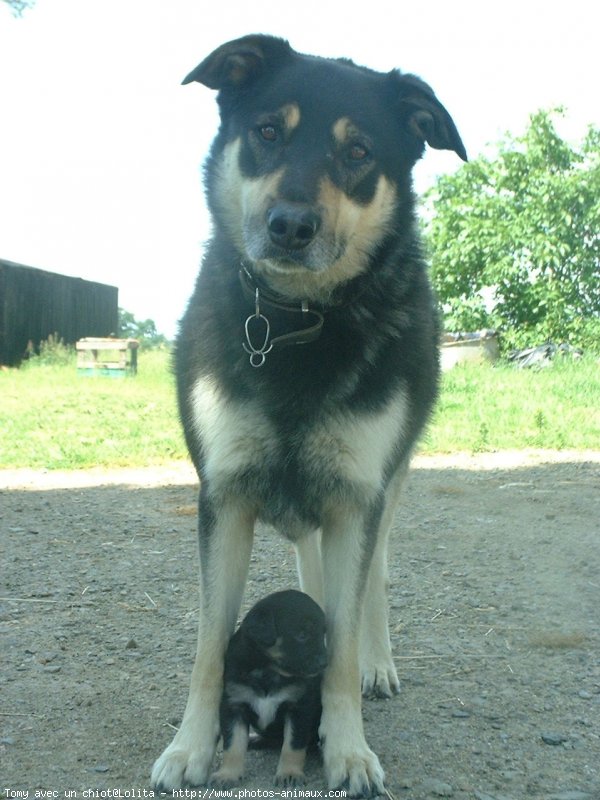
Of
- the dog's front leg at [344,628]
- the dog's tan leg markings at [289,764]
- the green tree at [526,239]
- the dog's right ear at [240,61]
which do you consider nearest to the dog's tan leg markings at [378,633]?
the dog's front leg at [344,628]

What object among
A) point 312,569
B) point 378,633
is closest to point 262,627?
point 312,569

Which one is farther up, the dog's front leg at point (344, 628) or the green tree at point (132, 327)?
the green tree at point (132, 327)

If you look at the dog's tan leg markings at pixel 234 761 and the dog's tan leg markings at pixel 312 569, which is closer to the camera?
the dog's tan leg markings at pixel 234 761

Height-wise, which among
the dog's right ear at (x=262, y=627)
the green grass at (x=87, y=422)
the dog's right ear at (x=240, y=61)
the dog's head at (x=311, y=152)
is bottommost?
the dog's right ear at (x=262, y=627)

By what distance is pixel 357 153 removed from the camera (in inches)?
114

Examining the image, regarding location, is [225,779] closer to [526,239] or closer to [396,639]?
[396,639]

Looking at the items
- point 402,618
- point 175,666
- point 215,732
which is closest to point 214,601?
point 215,732

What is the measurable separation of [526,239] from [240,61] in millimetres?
18843

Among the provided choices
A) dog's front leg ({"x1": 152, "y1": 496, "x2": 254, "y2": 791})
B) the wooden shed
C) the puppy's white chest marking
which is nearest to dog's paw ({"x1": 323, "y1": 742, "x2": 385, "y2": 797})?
the puppy's white chest marking

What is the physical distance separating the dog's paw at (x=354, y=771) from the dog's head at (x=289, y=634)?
241mm

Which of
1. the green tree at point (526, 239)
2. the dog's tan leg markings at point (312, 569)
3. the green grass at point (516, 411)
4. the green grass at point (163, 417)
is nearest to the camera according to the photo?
the dog's tan leg markings at point (312, 569)

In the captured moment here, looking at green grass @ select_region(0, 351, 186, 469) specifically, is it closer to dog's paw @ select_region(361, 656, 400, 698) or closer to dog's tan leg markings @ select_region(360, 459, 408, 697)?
dog's tan leg markings @ select_region(360, 459, 408, 697)

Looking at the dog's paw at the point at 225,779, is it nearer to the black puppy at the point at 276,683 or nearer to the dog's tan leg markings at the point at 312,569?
the black puppy at the point at 276,683

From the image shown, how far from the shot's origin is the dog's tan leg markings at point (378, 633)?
336cm
